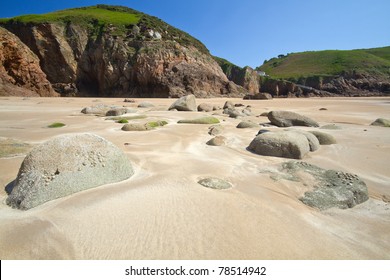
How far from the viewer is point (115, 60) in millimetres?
26516

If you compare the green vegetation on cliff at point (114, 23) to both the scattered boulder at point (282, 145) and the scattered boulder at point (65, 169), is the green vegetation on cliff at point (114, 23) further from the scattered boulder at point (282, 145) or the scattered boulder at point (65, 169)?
the scattered boulder at point (65, 169)

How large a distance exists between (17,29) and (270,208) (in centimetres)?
3412

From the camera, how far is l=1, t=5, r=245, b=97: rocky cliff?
2520 centimetres

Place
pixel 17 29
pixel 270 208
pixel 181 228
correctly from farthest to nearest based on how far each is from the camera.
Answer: pixel 17 29, pixel 270 208, pixel 181 228

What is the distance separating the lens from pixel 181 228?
6.36ft

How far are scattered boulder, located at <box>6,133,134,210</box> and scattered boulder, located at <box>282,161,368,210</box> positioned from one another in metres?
2.16

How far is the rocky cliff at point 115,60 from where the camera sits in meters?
25.2

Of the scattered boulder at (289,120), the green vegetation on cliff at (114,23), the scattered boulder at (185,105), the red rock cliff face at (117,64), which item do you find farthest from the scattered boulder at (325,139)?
the green vegetation on cliff at (114,23)

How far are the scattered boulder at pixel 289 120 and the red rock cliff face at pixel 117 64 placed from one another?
56.6ft

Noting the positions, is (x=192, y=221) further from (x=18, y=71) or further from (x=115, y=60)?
(x=115, y=60)

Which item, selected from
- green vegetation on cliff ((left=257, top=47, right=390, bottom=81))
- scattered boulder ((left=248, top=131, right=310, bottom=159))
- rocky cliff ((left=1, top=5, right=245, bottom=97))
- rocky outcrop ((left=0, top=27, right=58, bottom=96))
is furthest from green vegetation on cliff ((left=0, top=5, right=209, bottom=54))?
green vegetation on cliff ((left=257, top=47, right=390, bottom=81))

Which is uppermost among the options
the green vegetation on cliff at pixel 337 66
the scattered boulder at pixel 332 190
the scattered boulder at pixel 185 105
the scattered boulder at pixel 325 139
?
the green vegetation on cliff at pixel 337 66
